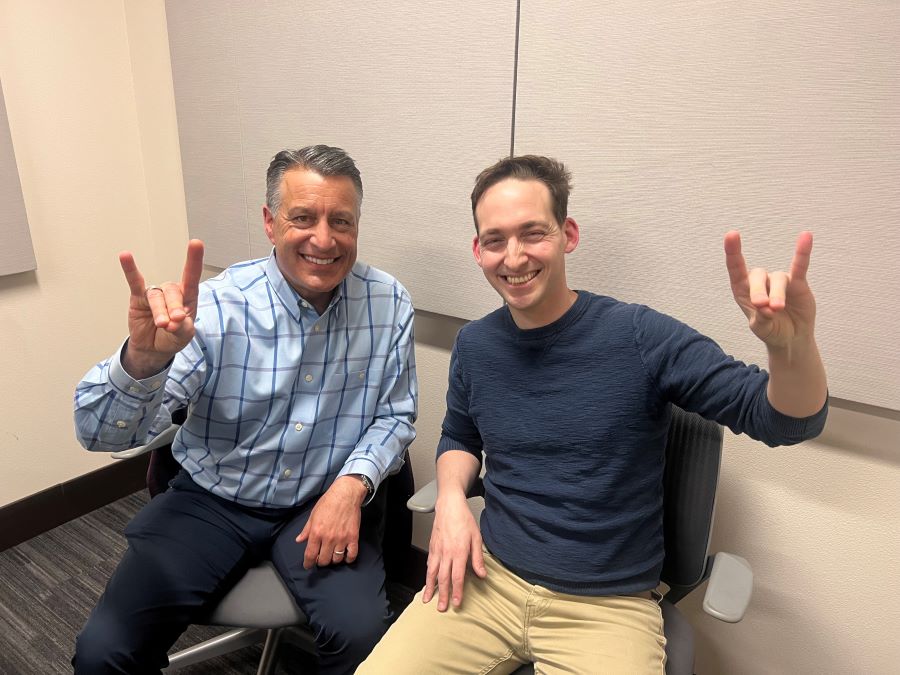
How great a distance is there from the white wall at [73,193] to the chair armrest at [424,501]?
1.56 meters

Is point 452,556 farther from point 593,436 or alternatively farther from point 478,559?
point 593,436

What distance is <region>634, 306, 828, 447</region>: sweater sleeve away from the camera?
976 millimetres

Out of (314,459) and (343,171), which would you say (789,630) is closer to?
(314,459)

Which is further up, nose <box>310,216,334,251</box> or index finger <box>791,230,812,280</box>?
index finger <box>791,230,812,280</box>

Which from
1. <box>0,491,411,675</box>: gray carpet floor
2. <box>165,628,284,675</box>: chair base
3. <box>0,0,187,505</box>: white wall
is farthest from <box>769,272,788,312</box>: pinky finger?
<box>0,0,187,505</box>: white wall

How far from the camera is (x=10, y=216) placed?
202 centimetres

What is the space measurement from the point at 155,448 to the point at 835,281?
61.0 inches

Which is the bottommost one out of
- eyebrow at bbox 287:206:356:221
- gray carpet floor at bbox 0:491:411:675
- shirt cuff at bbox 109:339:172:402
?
gray carpet floor at bbox 0:491:411:675

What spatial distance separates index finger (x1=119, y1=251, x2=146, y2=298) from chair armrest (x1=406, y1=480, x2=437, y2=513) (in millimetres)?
681

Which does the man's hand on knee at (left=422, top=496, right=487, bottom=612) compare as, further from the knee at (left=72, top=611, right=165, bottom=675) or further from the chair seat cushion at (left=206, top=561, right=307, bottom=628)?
the knee at (left=72, top=611, right=165, bottom=675)

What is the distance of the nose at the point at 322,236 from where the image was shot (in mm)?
1391

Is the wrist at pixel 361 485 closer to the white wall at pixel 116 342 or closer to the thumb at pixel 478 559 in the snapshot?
the thumb at pixel 478 559

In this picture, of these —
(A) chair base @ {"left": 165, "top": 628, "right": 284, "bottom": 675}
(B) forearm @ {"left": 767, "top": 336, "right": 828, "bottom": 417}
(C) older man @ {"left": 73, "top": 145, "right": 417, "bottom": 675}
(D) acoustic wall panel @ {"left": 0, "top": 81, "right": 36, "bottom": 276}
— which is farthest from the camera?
(D) acoustic wall panel @ {"left": 0, "top": 81, "right": 36, "bottom": 276}

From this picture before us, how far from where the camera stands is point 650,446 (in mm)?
1184
